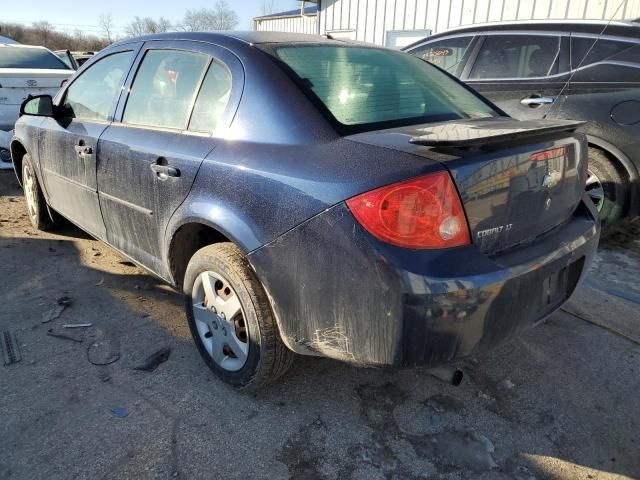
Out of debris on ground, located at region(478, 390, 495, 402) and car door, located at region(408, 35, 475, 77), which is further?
car door, located at region(408, 35, 475, 77)

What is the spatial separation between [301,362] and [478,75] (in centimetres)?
351

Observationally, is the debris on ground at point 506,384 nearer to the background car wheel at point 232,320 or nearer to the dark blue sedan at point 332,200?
the dark blue sedan at point 332,200

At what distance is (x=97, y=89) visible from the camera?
130 inches

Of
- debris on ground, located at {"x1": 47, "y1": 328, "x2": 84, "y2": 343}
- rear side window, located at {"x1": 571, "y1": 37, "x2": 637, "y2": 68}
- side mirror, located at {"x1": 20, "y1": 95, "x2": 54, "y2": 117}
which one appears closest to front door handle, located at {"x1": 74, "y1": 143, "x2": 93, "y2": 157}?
side mirror, located at {"x1": 20, "y1": 95, "x2": 54, "y2": 117}

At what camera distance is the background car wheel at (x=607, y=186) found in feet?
13.1

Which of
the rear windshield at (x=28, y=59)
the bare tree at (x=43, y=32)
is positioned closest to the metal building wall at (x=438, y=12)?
the rear windshield at (x=28, y=59)

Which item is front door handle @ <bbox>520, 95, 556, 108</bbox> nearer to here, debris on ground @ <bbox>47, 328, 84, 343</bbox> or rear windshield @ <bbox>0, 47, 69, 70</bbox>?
debris on ground @ <bbox>47, 328, 84, 343</bbox>

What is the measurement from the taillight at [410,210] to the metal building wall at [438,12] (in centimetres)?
680

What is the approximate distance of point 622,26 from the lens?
159 inches

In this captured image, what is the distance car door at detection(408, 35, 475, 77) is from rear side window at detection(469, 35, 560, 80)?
0.53 ft

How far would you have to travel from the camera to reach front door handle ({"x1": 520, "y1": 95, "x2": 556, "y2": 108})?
4.17 m

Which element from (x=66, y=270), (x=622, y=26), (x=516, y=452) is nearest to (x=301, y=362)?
(x=516, y=452)

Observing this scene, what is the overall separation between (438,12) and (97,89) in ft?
25.6

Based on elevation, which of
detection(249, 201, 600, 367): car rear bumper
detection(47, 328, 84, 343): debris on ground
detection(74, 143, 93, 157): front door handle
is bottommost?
detection(47, 328, 84, 343): debris on ground
